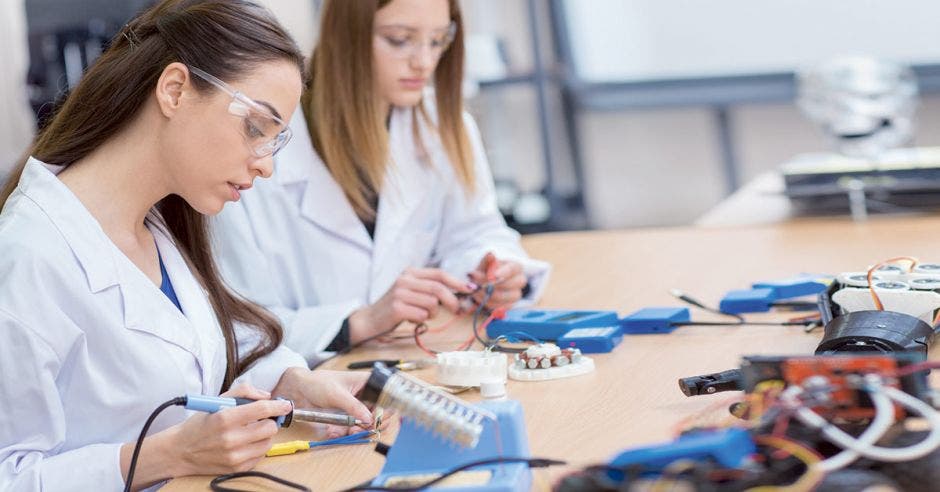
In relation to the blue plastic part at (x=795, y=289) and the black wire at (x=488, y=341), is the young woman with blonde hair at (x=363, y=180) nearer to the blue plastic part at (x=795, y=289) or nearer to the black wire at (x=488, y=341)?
the black wire at (x=488, y=341)

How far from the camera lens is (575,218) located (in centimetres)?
548

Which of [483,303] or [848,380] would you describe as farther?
[483,303]

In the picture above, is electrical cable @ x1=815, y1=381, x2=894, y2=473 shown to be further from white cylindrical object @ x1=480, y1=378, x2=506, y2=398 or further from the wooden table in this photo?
white cylindrical object @ x1=480, y1=378, x2=506, y2=398

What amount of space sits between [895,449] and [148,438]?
80 cm

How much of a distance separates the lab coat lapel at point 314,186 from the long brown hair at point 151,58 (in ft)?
1.94

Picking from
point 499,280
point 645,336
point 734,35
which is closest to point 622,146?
point 734,35

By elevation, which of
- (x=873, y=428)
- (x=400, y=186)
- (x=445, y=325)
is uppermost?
(x=400, y=186)

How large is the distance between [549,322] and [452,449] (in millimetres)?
676

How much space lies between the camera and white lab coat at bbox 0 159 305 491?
1.31 meters

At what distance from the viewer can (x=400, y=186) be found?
90.3 inches

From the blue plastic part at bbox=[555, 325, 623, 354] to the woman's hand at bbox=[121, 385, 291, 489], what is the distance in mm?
536

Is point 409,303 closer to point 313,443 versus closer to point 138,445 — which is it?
point 313,443

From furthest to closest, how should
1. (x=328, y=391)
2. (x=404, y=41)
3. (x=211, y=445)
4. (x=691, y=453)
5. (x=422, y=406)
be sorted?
(x=404, y=41) → (x=328, y=391) → (x=211, y=445) → (x=422, y=406) → (x=691, y=453)

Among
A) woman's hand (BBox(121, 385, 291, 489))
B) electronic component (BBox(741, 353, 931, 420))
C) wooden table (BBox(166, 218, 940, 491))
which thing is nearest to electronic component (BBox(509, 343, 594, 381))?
wooden table (BBox(166, 218, 940, 491))
